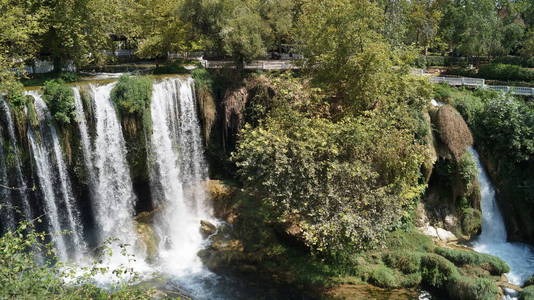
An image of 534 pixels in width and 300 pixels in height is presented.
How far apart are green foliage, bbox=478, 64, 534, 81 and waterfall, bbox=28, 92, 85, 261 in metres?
33.3

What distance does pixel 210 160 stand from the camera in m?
28.6

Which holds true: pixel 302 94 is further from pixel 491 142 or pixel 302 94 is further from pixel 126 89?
pixel 491 142

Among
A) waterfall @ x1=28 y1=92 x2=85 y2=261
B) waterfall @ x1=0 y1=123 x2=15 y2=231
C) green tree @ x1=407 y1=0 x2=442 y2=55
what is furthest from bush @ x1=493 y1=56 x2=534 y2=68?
waterfall @ x1=0 y1=123 x2=15 y2=231

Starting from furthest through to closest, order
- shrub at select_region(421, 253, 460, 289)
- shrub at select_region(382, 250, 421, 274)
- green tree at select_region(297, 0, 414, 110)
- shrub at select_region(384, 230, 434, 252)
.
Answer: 1. green tree at select_region(297, 0, 414, 110)
2. shrub at select_region(384, 230, 434, 252)
3. shrub at select_region(382, 250, 421, 274)
4. shrub at select_region(421, 253, 460, 289)

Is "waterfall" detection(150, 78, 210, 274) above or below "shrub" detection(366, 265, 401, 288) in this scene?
above

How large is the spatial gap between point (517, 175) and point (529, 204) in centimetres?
184

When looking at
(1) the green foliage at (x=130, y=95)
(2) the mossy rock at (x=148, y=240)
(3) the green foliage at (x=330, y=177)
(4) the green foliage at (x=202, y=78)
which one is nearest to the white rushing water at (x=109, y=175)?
(2) the mossy rock at (x=148, y=240)

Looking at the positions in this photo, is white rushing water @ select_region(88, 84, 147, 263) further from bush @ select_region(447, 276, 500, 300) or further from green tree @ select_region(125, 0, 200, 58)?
bush @ select_region(447, 276, 500, 300)

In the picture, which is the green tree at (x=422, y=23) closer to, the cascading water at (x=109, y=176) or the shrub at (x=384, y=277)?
the shrub at (x=384, y=277)

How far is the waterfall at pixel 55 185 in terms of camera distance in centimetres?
2155

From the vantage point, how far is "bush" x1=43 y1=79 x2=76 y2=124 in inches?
854

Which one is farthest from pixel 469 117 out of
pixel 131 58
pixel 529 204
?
pixel 131 58

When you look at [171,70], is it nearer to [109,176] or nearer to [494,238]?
[109,176]

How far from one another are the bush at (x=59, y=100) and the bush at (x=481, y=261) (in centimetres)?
2022
